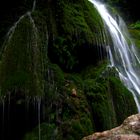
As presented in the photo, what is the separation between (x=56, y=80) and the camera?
777 cm

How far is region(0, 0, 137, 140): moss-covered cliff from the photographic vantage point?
7203 mm

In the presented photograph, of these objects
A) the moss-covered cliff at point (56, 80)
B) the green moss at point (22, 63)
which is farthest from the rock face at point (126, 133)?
the green moss at point (22, 63)

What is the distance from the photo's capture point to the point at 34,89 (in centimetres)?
721

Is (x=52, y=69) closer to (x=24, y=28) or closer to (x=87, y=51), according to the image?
(x=24, y=28)

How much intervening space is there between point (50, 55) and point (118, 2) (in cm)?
1151

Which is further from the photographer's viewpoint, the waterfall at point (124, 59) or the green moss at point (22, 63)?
the waterfall at point (124, 59)

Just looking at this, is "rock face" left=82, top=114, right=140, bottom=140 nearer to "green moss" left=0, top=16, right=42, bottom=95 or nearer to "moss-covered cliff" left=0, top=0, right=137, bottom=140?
"moss-covered cliff" left=0, top=0, right=137, bottom=140

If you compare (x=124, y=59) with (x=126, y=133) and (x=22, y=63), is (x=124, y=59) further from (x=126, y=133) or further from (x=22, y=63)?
(x=126, y=133)

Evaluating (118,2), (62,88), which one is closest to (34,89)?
(62,88)

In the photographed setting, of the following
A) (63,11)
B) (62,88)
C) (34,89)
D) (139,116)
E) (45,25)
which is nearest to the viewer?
(139,116)

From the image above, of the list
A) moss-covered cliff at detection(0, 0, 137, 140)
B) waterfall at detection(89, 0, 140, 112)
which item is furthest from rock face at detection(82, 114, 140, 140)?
waterfall at detection(89, 0, 140, 112)

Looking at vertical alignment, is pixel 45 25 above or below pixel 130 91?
above

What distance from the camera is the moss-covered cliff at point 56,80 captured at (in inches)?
284

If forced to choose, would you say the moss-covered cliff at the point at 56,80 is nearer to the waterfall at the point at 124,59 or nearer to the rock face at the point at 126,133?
the waterfall at the point at 124,59
